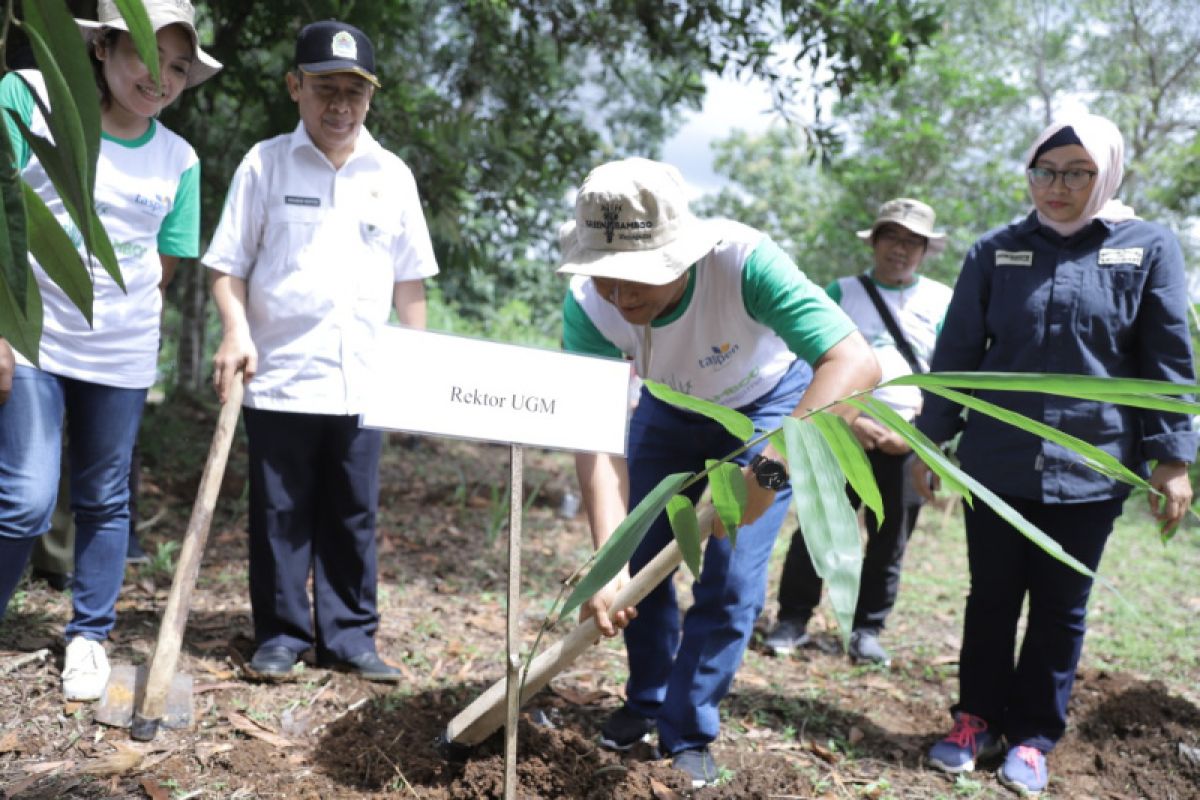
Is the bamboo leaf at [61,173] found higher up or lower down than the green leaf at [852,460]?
higher up

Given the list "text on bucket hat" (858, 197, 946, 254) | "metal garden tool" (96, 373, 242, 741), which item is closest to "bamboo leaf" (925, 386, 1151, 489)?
"metal garden tool" (96, 373, 242, 741)

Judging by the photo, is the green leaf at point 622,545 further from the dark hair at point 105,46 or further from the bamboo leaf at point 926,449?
the dark hair at point 105,46

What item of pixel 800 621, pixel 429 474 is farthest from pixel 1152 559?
pixel 429 474

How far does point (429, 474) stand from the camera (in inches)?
269

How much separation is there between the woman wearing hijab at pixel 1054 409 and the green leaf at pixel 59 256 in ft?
7.33

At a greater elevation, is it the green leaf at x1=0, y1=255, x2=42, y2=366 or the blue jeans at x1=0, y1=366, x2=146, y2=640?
the green leaf at x1=0, y1=255, x2=42, y2=366

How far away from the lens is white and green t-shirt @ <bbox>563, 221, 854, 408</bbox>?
2180mm

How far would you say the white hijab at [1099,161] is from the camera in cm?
252

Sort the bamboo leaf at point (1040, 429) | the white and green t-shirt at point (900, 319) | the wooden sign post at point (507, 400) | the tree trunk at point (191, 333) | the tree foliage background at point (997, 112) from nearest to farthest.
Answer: the bamboo leaf at point (1040, 429) → the wooden sign post at point (507, 400) → the white and green t-shirt at point (900, 319) → the tree trunk at point (191, 333) → the tree foliage background at point (997, 112)

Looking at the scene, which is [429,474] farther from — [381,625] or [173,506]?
[381,625]

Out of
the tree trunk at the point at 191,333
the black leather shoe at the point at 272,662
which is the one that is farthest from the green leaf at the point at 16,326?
the tree trunk at the point at 191,333

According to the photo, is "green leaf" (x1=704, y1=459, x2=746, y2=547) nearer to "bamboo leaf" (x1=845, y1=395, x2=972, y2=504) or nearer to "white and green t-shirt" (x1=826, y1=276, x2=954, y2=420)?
"bamboo leaf" (x1=845, y1=395, x2=972, y2=504)

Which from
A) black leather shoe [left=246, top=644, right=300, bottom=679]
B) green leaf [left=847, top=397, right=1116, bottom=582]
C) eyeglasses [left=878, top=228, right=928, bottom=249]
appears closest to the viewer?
green leaf [left=847, top=397, right=1116, bottom=582]

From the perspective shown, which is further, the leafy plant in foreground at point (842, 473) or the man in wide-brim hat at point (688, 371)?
the man in wide-brim hat at point (688, 371)
